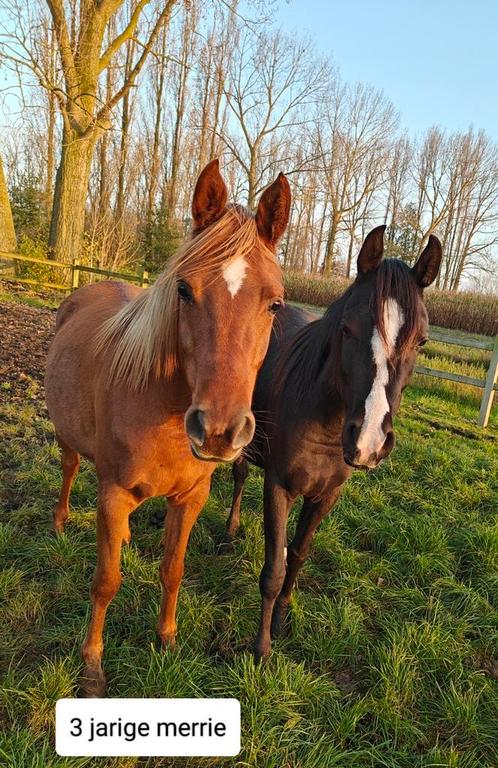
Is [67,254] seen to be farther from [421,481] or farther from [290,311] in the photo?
[421,481]

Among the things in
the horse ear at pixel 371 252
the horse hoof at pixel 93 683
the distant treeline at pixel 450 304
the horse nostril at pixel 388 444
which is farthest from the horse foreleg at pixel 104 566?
the distant treeline at pixel 450 304

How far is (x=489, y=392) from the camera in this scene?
6.86 meters

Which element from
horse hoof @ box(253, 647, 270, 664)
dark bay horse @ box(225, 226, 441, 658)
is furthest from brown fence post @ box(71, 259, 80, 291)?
horse hoof @ box(253, 647, 270, 664)

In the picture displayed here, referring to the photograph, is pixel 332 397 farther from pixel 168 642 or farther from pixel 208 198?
pixel 168 642

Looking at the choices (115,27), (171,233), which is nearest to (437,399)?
(171,233)

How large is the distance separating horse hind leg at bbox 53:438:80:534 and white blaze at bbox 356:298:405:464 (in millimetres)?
2245

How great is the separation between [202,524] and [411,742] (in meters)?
1.91

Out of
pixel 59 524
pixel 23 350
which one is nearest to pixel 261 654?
pixel 59 524

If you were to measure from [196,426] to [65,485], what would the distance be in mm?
2236

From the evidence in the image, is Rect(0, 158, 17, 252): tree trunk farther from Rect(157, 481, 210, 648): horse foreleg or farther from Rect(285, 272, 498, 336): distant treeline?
Rect(157, 481, 210, 648): horse foreleg

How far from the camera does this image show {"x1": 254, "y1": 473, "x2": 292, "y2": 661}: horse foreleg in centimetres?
235

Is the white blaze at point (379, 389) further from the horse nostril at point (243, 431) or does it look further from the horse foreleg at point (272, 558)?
the horse foreleg at point (272, 558)

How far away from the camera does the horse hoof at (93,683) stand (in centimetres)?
202

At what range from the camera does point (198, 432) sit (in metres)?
1.38
